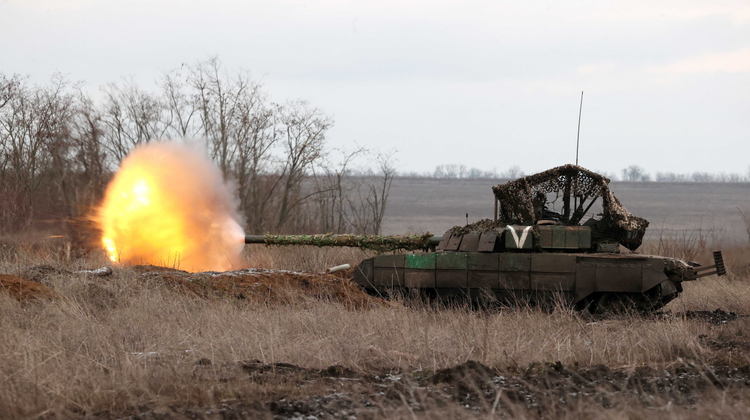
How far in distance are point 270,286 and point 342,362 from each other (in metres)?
5.57

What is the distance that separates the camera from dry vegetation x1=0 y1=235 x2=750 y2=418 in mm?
5738

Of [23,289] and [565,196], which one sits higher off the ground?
[565,196]

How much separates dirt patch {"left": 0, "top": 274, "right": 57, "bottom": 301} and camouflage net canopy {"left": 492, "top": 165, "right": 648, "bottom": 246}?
757 cm

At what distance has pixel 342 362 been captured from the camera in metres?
7.42

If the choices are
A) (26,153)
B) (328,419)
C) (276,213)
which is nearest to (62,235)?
(26,153)

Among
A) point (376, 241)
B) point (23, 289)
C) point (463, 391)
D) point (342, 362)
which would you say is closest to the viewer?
point (463, 391)

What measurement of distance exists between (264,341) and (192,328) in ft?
4.82

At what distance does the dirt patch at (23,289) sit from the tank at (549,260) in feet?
16.6

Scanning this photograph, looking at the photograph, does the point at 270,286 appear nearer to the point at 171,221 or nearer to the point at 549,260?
the point at 549,260

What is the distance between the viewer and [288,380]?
21.7 ft

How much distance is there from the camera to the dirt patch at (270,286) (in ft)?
40.1

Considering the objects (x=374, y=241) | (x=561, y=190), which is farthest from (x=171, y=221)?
(x=561, y=190)

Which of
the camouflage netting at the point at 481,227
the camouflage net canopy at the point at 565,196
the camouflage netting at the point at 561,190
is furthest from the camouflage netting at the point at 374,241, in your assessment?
the camouflage netting at the point at 561,190

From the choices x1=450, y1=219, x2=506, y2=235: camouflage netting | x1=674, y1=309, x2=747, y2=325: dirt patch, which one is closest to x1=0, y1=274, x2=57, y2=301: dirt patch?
x1=450, y1=219, x2=506, y2=235: camouflage netting
